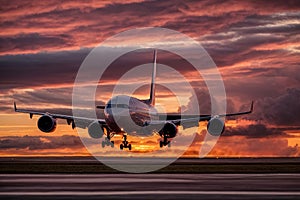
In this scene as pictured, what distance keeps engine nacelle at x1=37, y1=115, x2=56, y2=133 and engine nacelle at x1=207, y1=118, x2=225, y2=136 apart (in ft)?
68.9

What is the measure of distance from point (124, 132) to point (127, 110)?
5223mm

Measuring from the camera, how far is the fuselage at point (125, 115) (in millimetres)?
68562

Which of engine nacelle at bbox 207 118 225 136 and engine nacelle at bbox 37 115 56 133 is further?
engine nacelle at bbox 207 118 225 136

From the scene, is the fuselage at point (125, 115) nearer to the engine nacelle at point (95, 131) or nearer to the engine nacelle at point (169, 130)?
the engine nacelle at point (169, 130)

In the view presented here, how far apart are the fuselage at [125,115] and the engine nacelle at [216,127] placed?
10146 mm

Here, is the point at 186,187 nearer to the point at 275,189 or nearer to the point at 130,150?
the point at 275,189

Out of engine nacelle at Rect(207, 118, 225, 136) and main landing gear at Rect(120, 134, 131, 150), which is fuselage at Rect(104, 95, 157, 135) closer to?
main landing gear at Rect(120, 134, 131, 150)

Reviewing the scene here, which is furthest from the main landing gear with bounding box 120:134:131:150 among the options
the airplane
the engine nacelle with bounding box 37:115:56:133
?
the engine nacelle with bounding box 37:115:56:133

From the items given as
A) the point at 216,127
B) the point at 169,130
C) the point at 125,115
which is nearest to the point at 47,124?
the point at 125,115

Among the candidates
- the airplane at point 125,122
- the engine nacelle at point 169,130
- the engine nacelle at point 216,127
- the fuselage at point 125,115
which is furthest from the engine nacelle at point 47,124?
the engine nacelle at point 216,127

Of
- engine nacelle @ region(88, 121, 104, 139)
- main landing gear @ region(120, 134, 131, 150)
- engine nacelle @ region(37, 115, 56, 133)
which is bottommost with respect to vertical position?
main landing gear @ region(120, 134, 131, 150)

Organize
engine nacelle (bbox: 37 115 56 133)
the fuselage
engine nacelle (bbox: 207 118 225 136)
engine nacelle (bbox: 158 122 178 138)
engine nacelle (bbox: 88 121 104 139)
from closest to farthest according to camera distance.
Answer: the fuselage < engine nacelle (bbox: 37 115 56 133) < engine nacelle (bbox: 88 121 104 139) < engine nacelle (bbox: 207 118 225 136) < engine nacelle (bbox: 158 122 178 138)

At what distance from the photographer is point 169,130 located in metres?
81.8

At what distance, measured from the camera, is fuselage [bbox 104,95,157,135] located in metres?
68.6
